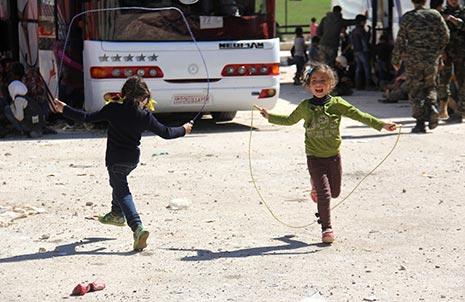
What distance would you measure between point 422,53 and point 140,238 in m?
7.61

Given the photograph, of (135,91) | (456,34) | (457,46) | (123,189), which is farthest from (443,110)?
(135,91)

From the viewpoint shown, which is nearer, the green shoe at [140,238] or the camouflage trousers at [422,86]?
the green shoe at [140,238]

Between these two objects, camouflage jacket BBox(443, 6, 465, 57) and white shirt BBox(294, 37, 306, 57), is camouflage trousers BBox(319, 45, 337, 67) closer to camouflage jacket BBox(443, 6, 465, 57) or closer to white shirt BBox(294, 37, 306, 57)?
white shirt BBox(294, 37, 306, 57)

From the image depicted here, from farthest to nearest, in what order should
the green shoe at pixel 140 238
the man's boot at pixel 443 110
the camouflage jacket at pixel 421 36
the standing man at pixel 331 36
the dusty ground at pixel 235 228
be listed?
the standing man at pixel 331 36, the man's boot at pixel 443 110, the camouflage jacket at pixel 421 36, the green shoe at pixel 140 238, the dusty ground at pixel 235 228

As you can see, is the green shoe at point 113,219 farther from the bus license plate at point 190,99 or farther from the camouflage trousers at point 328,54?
the camouflage trousers at point 328,54

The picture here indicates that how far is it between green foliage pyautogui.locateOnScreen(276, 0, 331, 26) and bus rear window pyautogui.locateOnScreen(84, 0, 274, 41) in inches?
1821

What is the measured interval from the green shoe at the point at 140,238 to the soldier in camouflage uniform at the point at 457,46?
863cm

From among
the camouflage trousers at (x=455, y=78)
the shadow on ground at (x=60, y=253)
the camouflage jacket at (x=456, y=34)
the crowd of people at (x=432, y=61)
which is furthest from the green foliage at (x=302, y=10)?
the shadow on ground at (x=60, y=253)

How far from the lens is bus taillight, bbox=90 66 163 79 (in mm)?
14281

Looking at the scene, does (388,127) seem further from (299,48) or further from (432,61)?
(299,48)

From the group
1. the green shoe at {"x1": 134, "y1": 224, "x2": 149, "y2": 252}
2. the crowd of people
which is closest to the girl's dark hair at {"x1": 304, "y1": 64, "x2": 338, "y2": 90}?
the green shoe at {"x1": 134, "y1": 224, "x2": 149, "y2": 252}

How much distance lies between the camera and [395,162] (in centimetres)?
1164

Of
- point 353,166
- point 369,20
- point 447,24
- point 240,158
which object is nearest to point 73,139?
point 240,158

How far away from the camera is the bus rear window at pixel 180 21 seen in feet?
47.2
